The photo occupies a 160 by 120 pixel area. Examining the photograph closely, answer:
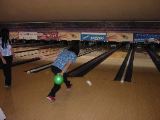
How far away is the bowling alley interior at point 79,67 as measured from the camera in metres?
3.87

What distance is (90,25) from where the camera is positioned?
12.9 metres

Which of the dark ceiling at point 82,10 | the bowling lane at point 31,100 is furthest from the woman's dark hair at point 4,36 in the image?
the dark ceiling at point 82,10

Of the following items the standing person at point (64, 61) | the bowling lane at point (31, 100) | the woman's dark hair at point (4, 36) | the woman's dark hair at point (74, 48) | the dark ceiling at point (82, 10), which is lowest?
the bowling lane at point (31, 100)

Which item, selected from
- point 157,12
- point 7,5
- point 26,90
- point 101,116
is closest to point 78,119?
point 101,116

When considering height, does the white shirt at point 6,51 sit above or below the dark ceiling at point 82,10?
below

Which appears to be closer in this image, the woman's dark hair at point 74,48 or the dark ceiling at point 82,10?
the woman's dark hair at point 74,48

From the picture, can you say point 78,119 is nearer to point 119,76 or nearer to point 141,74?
point 119,76

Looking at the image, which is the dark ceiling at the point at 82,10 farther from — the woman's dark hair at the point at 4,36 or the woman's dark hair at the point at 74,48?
the woman's dark hair at the point at 74,48

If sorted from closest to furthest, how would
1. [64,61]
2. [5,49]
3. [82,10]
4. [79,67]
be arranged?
[64,61] → [5,49] → [79,67] → [82,10]

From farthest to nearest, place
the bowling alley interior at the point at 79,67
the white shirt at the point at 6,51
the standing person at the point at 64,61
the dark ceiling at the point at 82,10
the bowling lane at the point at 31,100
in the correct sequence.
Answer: the dark ceiling at the point at 82,10
the white shirt at the point at 6,51
the standing person at the point at 64,61
the bowling alley interior at the point at 79,67
the bowling lane at the point at 31,100

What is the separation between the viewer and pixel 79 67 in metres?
7.70

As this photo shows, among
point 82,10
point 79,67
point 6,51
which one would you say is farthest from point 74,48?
point 82,10

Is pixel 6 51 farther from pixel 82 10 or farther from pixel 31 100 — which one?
pixel 82 10

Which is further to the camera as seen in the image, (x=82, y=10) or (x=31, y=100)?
(x=82, y=10)
